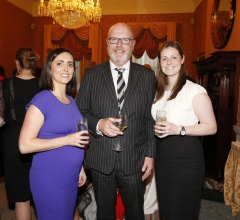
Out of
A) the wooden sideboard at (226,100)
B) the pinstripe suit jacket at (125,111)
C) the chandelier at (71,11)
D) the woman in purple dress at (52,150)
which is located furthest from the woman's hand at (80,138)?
the chandelier at (71,11)

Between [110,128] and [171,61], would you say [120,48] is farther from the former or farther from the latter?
[110,128]

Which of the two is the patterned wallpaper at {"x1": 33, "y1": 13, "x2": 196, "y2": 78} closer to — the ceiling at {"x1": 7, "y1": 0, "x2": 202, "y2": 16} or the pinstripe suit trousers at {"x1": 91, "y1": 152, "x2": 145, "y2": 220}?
the ceiling at {"x1": 7, "y1": 0, "x2": 202, "y2": 16}

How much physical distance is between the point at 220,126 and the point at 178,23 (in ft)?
15.5

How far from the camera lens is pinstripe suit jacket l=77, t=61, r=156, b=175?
203 centimetres

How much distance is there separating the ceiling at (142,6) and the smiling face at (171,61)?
641cm

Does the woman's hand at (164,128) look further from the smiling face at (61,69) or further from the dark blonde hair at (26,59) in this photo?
the dark blonde hair at (26,59)

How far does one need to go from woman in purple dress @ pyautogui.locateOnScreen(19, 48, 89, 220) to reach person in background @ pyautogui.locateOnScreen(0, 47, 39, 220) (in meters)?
0.77

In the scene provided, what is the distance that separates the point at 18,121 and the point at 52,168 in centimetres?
102

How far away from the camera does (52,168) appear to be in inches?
66.7

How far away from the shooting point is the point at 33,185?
1.72 meters

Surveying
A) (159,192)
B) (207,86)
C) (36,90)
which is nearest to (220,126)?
(207,86)

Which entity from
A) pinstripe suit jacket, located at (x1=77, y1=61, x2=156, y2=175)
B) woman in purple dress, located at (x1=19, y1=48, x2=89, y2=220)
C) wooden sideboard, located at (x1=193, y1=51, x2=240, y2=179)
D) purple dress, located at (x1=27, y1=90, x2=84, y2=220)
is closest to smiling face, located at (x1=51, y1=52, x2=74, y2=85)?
woman in purple dress, located at (x1=19, y1=48, x2=89, y2=220)

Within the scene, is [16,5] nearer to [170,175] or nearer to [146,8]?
[146,8]

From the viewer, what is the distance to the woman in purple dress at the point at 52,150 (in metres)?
1.63
